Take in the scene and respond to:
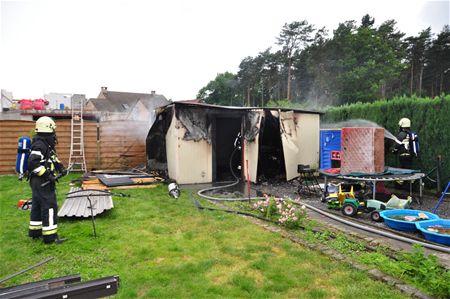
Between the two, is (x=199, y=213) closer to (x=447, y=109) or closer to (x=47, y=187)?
(x=47, y=187)

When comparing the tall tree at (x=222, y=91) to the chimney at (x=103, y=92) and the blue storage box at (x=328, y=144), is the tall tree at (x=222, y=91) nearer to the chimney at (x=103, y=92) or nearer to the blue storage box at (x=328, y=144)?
the chimney at (x=103, y=92)

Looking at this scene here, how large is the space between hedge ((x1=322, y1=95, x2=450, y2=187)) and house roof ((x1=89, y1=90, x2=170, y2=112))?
39.6 m

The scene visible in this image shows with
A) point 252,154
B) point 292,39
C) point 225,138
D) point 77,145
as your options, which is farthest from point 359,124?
point 292,39

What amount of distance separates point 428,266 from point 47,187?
5363mm

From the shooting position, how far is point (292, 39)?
Answer: 3825cm

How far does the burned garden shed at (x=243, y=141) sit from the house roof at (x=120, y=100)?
122 ft

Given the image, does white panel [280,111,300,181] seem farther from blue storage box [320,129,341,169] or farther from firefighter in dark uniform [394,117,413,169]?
firefighter in dark uniform [394,117,413,169]

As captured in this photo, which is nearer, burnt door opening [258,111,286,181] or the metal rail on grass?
the metal rail on grass

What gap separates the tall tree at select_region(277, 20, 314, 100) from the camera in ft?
123

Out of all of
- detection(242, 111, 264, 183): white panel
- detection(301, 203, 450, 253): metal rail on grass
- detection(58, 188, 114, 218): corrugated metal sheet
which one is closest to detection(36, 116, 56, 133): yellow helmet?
detection(58, 188, 114, 218): corrugated metal sheet

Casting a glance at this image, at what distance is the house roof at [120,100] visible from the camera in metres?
47.1

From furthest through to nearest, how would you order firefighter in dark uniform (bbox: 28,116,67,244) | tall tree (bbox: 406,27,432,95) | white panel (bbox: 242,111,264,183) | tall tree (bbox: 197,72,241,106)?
1. tall tree (bbox: 197,72,241,106)
2. tall tree (bbox: 406,27,432,95)
3. white panel (bbox: 242,111,264,183)
4. firefighter in dark uniform (bbox: 28,116,67,244)

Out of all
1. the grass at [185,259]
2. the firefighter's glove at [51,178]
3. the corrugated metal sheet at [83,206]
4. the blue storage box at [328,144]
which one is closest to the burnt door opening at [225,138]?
the blue storage box at [328,144]

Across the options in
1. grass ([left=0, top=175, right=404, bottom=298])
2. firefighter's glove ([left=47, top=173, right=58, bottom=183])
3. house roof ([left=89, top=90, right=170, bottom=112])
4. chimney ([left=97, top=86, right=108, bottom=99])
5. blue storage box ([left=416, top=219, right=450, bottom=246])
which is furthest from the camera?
chimney ([left=97, top=86, right=108, bottom=99])
